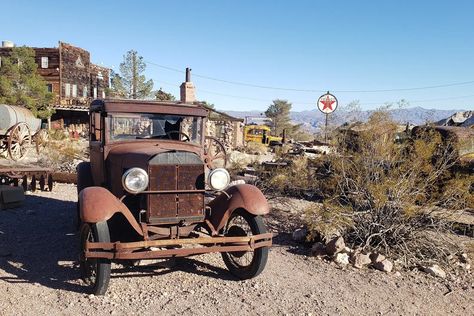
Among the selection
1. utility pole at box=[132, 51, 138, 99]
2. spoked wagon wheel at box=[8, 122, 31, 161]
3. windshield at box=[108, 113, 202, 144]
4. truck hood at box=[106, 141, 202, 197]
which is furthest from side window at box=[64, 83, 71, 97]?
truck hood at box=[106, 141, 202, 197]

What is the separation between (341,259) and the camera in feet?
18.3

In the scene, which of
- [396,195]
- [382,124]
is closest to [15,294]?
[396,195]

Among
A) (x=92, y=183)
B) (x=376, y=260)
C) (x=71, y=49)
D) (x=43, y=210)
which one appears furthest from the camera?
(x=71, y=49)

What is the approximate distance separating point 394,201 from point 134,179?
3.56m

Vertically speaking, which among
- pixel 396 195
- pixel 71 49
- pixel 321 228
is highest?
pixel 71 49

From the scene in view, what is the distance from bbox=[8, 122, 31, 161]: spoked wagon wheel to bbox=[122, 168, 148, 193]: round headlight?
12.6 metres

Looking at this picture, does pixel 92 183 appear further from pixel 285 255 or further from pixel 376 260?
pixel 376 260

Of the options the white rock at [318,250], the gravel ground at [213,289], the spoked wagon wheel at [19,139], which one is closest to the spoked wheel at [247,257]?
the gravel ground at [213,289]

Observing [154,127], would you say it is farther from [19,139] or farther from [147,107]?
[19,139]

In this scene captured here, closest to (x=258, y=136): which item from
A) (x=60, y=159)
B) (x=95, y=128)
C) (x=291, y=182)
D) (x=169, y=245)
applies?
(x=60, y=159)

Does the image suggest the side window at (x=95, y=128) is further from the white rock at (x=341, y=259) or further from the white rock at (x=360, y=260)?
the white rock at (x=360, y=260)

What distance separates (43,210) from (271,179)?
477 cm

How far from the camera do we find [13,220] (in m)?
7.17

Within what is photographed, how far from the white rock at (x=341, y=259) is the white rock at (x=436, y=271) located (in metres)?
0.97
